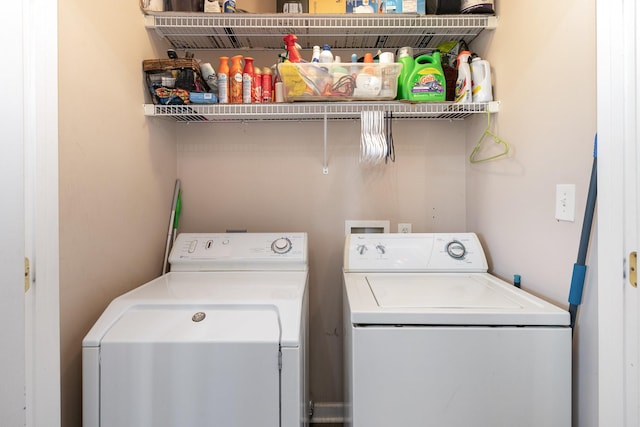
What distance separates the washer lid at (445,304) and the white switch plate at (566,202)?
306 millimetres

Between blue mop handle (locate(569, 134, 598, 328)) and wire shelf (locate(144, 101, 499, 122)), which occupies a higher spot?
wire shelf (locate(144, 101, 499, 122))

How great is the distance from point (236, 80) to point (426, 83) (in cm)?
93

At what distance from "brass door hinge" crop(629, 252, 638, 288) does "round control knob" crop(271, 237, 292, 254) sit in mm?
1265

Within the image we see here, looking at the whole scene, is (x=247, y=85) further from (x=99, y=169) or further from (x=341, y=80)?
(x=99, y=169)

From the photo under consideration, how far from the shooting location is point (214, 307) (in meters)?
1.13

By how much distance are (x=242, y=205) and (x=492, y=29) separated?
1.62 m

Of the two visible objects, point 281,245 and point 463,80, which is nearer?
A: point 463,80

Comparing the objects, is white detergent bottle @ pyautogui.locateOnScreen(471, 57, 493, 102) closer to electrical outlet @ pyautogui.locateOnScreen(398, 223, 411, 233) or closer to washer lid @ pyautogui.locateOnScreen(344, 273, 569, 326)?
electrical outlet @ pyautogui.locateOnScreen(398, 223, 411, 233)

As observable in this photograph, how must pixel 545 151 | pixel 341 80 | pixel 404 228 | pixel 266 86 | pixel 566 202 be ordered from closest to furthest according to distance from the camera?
pixel 566 202
pixel 545 151
pixel 341 80
pixel 266 86
pixel 404 228

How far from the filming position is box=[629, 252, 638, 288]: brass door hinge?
0.69 metres

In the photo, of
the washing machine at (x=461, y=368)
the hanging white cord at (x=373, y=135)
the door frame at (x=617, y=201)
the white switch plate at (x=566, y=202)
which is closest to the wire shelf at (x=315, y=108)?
the hanging white cord at (x=373, y=135)

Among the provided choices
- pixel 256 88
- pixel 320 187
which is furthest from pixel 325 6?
pixel 320 187

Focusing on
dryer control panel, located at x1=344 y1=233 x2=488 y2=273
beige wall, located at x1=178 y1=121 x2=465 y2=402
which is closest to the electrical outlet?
beige wall, located at x1=178 y1=121 x2=465 y2=402

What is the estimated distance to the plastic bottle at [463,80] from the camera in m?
1.54
